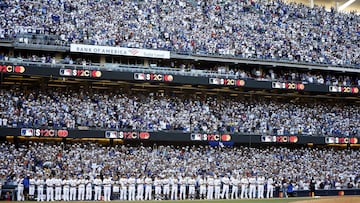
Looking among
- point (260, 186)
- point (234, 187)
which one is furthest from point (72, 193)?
point (260, 186)

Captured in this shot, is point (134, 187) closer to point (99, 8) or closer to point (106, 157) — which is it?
point (106, 157)

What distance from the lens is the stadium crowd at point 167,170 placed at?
35031mm

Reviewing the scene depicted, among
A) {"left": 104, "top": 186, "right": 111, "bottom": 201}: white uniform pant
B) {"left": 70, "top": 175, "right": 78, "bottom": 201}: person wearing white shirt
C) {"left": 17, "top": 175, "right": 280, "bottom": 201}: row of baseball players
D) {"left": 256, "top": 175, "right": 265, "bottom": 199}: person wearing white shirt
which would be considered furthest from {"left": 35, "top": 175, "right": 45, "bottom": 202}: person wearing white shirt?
{"left": 256, "top": 175, "right": 265, "bottom": 199}: person wearing white shirt

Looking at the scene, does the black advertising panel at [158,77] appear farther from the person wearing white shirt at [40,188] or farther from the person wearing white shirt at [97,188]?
the person wearing white shirt at [97,188]

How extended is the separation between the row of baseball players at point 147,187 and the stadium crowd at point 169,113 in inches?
235

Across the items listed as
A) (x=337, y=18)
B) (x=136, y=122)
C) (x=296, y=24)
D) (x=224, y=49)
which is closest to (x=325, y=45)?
(x=296, y=24)

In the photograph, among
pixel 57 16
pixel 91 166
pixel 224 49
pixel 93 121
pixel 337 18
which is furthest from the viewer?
pixel 337 18

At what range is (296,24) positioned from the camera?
55562 mm

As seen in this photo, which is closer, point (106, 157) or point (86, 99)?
point (106, 157)

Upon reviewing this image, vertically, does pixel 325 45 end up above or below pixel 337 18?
below

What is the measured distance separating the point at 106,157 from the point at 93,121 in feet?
11.2

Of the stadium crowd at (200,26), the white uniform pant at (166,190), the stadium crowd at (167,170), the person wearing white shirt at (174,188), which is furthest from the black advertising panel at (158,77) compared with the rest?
the white uniform pant at (166,190)

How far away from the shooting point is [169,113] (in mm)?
44750

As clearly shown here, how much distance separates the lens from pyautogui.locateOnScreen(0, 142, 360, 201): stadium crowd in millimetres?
35031
